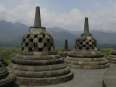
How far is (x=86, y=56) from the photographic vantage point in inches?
811

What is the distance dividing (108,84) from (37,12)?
760 centimetres

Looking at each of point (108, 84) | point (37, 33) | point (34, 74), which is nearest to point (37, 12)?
point (37, 33)

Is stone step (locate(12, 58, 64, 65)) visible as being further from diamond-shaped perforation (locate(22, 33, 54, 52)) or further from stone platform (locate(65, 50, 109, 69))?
stone platform (locate(65, 50, 109, 69))

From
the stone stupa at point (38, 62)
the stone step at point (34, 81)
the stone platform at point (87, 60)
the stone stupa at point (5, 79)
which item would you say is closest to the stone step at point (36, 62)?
the stone stupa at point (38, 62)

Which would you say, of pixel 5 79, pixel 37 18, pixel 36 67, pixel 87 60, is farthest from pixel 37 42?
pixel 87 60

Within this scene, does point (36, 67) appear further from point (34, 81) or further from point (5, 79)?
point (5, 79)

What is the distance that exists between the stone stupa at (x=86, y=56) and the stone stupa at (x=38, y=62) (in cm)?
474

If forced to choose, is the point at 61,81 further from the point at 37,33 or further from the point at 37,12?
the point at 37,12

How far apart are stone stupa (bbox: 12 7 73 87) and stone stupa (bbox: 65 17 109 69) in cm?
474

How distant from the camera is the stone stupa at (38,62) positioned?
14.3 metres

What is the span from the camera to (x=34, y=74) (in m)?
14.3

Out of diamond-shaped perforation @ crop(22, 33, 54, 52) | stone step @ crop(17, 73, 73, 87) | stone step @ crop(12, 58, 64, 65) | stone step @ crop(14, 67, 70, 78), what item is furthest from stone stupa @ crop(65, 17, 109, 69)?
stone step @ crop(17, 73, 73, 87)

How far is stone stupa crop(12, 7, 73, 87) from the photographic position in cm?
1433

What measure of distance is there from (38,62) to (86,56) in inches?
264
